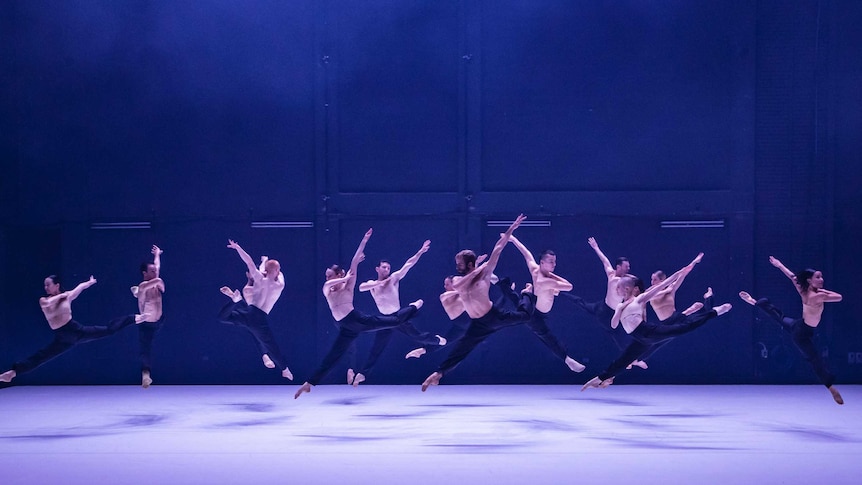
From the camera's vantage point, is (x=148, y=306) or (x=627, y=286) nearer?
(x=627, y=286)

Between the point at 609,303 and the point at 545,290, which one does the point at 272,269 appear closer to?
the point at 545,290

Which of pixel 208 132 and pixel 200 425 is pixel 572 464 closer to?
pixel 200 425

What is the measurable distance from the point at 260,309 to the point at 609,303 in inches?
174

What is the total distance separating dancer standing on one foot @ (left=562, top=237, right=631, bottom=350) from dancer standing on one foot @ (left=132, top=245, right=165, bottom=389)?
5.23 meters

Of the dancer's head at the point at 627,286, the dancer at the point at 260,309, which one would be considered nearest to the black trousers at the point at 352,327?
the dancer at the point at 260,309

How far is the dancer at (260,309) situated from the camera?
33.2 feet

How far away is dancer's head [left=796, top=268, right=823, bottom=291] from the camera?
9.21m

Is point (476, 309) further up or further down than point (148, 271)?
further down

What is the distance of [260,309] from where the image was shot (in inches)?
405

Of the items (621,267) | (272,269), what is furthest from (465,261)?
(272,269)

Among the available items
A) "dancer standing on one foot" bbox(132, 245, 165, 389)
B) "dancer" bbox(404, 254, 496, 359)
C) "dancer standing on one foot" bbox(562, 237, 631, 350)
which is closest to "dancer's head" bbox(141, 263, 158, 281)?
"dancer standing on one foot" bbox(132, 245, 165, 389)

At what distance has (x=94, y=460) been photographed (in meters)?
6.98

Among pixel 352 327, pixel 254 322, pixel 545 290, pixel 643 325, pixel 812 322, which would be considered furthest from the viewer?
pixel 254 322

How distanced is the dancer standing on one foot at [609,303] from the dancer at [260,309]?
3744 millimetres
